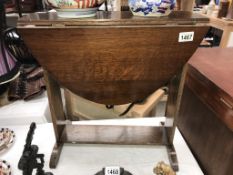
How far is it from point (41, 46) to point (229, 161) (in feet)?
2.47

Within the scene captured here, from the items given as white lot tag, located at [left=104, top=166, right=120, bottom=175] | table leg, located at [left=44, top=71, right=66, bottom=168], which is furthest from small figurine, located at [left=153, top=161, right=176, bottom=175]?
table leg, located at [left=44, top=71, right=66, bottom=168]

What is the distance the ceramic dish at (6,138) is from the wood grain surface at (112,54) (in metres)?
0.46

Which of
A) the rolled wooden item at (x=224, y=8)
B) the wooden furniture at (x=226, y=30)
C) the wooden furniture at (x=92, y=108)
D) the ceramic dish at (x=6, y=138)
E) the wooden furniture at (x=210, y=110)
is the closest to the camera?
the wooden furniture at (x=210, y=110)

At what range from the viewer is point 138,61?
0.72 metres

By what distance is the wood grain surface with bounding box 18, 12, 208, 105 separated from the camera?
0.66 meters

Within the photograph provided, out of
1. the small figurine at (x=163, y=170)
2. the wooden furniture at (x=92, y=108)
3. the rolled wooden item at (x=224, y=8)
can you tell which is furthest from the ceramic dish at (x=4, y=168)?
the rolled wooden item at (x=224, y=8)

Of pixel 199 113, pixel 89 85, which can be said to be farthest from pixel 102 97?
pixel 199 113

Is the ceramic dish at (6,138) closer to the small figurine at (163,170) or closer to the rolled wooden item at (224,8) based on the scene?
the small figurine at (163,170)

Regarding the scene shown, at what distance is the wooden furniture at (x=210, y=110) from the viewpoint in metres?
0.77

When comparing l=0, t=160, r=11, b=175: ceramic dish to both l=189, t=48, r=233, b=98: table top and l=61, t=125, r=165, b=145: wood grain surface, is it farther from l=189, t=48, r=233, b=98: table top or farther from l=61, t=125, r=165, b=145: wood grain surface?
l=189, t=48, r=233, b=98: table top

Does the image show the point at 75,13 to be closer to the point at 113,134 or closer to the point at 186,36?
the point at 186,36

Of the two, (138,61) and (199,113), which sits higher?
(138,61)

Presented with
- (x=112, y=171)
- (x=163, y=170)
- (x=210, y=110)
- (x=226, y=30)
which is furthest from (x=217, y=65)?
(x=226, y=30)

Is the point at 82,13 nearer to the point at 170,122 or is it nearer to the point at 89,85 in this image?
the point at 89,85
